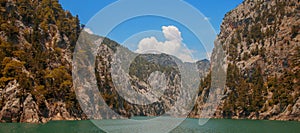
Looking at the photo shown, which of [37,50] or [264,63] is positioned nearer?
[37,50]

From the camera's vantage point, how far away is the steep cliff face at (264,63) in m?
96.9

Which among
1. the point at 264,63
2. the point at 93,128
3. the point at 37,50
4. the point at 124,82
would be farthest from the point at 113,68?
the point at 93,128

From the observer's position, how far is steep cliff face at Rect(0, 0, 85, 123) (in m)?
65.1

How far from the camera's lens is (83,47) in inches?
4550

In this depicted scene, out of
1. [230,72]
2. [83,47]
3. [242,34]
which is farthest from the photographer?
[242,34]

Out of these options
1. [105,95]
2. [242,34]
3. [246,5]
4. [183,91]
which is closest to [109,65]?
[105,95]

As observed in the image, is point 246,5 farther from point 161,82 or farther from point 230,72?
point 161,82

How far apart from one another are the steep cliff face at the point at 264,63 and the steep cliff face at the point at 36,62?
57327mm

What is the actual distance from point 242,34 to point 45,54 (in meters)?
85.7

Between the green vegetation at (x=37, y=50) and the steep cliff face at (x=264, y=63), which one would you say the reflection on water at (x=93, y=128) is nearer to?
the green vegetation at (x=37, y=50)

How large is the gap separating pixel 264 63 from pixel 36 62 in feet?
256

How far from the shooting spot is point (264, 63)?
4508 inches

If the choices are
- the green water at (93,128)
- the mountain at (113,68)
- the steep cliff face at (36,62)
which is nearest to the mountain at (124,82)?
the mountain at (113,68)

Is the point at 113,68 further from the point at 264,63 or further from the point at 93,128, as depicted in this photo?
the point at 93,128
